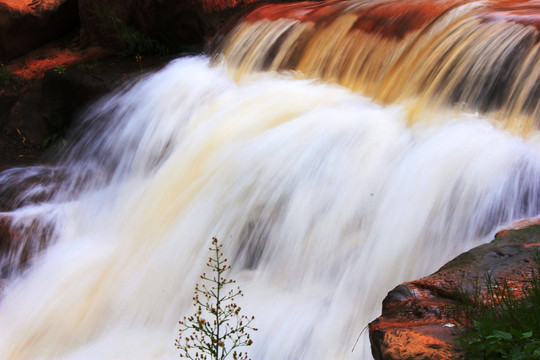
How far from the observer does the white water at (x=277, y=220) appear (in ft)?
11.7

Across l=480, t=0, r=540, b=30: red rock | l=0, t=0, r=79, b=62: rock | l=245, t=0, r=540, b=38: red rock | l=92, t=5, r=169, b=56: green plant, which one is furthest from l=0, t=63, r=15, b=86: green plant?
l=480, t=0, r=540, b=30: red rock

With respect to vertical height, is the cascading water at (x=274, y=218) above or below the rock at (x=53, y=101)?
below

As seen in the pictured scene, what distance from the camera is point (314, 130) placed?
4.78 m

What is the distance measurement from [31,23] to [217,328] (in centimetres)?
676

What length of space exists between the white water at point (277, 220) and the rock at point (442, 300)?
54cm

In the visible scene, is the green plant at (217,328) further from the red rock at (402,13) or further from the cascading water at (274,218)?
the red rock at (402,13)

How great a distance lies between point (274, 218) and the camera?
13.8 feet

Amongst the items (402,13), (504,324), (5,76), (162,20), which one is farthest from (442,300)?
(5,76)

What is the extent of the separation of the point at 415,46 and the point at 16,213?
11.5 feet

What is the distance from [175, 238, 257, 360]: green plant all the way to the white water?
0.36ft

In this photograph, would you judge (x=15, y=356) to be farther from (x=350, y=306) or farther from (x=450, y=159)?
(x=450, y=159)

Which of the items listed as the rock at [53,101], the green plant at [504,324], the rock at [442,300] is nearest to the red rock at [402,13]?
the rock at [53,101]

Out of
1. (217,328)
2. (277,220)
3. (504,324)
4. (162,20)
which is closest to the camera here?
(504,324)

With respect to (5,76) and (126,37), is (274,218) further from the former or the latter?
(5,76)
